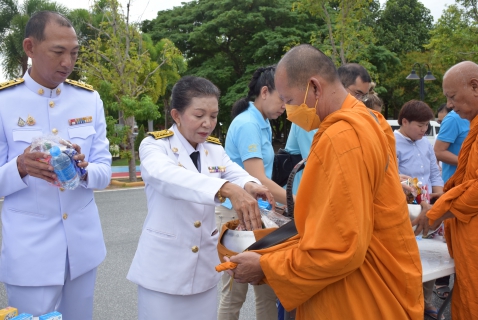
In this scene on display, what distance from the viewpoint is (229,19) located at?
22719mm

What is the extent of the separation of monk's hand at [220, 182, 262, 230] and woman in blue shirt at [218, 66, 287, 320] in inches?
37.7

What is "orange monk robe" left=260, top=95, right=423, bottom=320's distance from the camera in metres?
1.61

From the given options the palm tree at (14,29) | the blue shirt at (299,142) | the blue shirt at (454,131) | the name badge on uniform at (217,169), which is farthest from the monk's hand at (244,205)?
the palm tree at (14,29)

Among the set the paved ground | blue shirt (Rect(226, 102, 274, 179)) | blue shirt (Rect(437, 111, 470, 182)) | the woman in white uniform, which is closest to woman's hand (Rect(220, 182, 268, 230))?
the woman in white uniform

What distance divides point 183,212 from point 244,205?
376 mm

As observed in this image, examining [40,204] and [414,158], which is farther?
[414,158]

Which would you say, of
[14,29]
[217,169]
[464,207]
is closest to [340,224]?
[217,169]

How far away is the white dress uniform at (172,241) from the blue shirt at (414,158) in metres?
2.47

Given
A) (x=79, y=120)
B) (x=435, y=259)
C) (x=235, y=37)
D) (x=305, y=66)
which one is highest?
(x=235, y=37)

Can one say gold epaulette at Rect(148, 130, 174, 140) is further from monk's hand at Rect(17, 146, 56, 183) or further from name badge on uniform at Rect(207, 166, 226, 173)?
monk's hand at Rect(17, 146, 56, 183)

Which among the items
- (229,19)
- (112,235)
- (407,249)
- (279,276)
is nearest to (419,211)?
(407,249)

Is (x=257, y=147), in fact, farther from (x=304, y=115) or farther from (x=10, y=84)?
(x=10, y=84)

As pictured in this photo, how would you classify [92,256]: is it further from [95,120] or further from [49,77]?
[49,77]

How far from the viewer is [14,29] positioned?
20844mm
